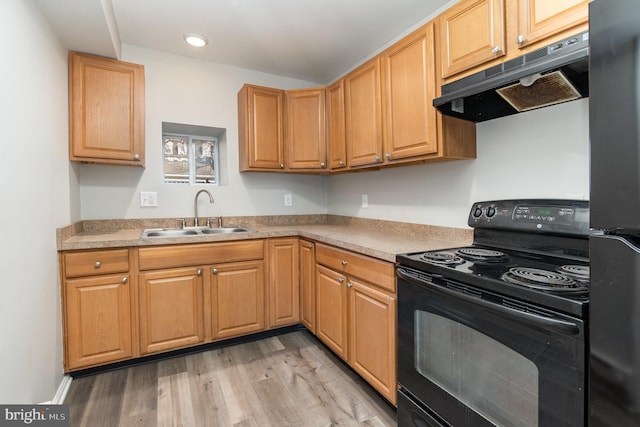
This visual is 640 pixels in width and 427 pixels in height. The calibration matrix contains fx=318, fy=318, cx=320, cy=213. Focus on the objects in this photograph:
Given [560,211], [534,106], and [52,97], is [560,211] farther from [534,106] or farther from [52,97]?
[52,97]

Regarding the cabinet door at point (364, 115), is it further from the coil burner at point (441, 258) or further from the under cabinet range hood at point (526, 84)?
the coil burner at point (441, 258)

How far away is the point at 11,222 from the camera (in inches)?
49.3

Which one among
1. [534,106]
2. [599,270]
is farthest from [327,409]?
[534,106]

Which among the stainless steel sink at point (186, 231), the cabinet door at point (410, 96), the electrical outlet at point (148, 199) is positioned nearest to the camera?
the cabinet door at point (410, 96)

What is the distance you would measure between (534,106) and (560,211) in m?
0.51

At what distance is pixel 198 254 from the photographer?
2207 millimetres

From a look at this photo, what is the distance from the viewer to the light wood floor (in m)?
1.60

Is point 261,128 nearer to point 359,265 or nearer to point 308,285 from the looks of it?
point 308,285

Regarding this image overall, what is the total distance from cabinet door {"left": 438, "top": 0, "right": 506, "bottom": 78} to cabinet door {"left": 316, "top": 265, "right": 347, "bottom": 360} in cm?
131

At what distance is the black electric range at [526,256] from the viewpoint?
0.95 meters

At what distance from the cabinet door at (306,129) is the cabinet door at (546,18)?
1.63m

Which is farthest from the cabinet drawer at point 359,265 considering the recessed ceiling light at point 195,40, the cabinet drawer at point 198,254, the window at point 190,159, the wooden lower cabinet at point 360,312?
the recessed ceiling light at point 195,40

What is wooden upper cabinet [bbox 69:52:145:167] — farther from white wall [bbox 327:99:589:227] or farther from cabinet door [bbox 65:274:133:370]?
white wall [bbox 327:99:589:227]

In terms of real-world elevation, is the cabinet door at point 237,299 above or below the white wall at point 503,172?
below
